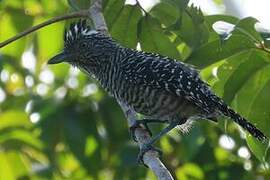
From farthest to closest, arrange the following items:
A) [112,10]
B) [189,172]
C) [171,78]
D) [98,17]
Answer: [189,172] → [171,78] → [112,10] → [98,17]

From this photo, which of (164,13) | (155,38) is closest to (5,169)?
(155,38)

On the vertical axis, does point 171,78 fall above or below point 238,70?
below

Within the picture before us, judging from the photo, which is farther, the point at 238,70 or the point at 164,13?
the point at 164,13

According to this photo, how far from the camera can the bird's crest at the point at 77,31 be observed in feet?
14.5

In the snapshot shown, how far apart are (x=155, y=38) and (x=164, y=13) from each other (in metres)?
0.15

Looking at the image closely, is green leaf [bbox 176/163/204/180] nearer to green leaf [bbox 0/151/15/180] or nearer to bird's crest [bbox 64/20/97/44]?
bird's crest [bbox 64/20/97/44]

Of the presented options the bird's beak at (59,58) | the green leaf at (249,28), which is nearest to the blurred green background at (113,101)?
the green leaf at (249,28)

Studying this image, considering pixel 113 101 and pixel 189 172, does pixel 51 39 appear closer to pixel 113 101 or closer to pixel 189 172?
pixel 113 101

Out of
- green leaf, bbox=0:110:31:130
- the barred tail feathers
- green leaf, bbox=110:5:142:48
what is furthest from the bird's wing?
green leaf, bbox=0:110:31:130

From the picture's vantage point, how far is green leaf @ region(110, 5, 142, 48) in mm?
3955

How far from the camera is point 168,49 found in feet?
12.8

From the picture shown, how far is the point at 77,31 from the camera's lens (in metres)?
4.52

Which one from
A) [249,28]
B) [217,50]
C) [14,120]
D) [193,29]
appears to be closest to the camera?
[249,28]

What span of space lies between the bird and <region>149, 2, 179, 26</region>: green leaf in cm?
22
